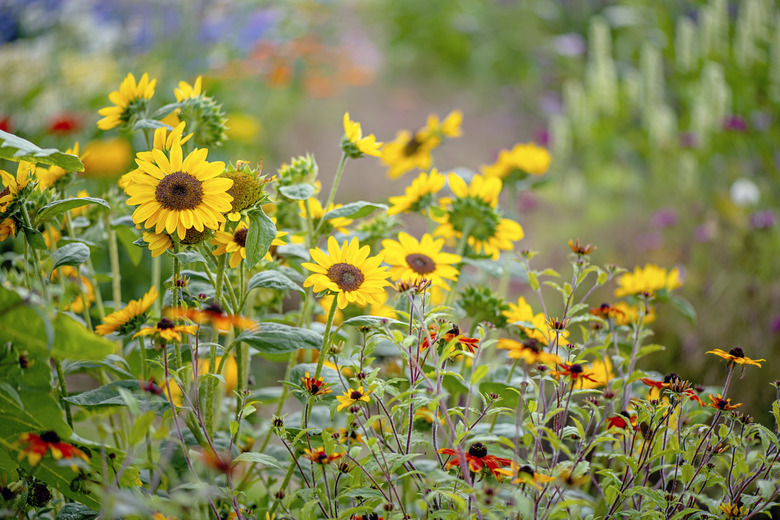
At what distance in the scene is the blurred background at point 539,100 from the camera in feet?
9.05

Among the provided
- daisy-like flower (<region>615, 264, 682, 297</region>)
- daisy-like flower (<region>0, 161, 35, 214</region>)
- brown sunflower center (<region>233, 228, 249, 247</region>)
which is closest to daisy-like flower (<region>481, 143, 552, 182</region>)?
daisy-like flower (<region>615, 264, 682, 297</region>)

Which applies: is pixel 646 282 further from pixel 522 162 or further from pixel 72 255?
pixel 72 255

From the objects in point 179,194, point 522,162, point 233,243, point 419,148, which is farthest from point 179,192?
point 522,162

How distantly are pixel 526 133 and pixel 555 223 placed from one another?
1.40 meters

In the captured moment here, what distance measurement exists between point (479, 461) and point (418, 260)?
394 mm

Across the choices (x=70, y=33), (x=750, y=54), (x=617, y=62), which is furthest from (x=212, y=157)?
(x=617, y=62)

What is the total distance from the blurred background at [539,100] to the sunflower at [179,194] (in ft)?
4.45

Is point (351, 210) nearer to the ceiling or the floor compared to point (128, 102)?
nearer to the floor

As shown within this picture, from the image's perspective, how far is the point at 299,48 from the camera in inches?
185

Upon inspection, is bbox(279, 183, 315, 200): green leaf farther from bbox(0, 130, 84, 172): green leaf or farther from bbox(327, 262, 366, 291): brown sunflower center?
bbox(0, 130, 84, 172): green leaf

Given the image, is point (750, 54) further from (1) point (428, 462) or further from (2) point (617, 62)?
(1) point (428, 462)

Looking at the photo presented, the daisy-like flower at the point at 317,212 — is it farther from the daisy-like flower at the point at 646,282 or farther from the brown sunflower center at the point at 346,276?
the daisy-like flower at the point at 646,282

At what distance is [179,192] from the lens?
0.86 metres

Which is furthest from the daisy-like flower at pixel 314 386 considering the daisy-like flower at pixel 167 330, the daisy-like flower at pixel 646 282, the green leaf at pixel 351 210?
the daisy-like flower at pixel 646 282
